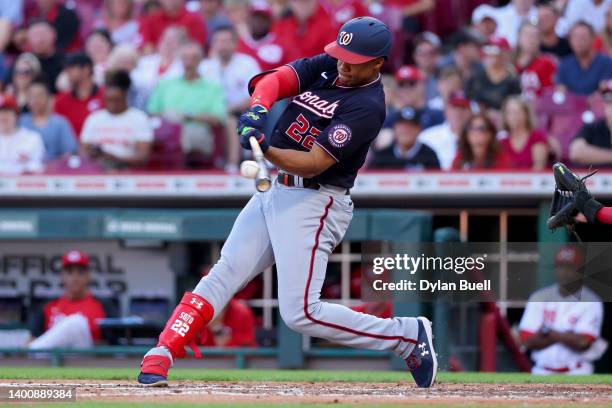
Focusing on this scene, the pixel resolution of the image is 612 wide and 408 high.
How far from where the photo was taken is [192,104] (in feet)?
36.8

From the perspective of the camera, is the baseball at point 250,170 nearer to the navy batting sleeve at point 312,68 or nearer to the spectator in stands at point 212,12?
the navy batting sleeve at point 312,68

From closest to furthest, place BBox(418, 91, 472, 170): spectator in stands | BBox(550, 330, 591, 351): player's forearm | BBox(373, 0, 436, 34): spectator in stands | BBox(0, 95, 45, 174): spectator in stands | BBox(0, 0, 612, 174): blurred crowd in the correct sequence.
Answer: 1. BBox(550, 330, 591, 351): player's forearm
2. BBox(0, 0, 612, 174): blurred crowd
3. BBox(418, 91, 472, 170): spectator in stands
4. BBox(0, 95, 45, 174): spectator in stands
5. BBox(373, 0, 436, 34): spectator in stands

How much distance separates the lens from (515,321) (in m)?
10.9

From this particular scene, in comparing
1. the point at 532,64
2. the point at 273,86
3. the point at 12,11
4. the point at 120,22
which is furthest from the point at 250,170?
the point at 12,11

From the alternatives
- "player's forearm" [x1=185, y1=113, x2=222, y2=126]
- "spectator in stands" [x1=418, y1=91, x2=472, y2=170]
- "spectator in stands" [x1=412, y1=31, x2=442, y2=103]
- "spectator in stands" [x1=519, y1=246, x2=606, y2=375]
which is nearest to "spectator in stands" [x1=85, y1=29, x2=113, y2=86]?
"player's forearm" [x1=185, y1=113, x2=222, y2=126]

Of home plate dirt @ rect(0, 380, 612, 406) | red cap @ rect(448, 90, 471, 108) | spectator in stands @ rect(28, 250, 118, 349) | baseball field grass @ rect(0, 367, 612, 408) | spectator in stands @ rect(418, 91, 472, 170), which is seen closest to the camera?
baseball field grass @ rect(0, 367, 612, 408)

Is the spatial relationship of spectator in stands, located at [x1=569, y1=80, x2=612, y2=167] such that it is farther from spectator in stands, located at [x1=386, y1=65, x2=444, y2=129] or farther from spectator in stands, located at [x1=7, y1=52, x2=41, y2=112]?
spectator in stands, located at [x1=7, y1=52, x2=41, y2=112]

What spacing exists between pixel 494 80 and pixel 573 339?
2.84 m

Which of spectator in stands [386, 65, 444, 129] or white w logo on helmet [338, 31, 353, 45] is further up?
spectator in stands [386, 65, 444, 129]

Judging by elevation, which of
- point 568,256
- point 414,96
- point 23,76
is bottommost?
point 568,256

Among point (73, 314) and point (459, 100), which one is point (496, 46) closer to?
point (459, 100)

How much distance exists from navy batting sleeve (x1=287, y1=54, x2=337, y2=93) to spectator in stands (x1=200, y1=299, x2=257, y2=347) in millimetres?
4368

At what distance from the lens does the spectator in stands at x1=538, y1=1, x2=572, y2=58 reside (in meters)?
11.9

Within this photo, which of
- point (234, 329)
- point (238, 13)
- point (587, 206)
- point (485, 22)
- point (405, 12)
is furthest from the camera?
point (238, 13)
